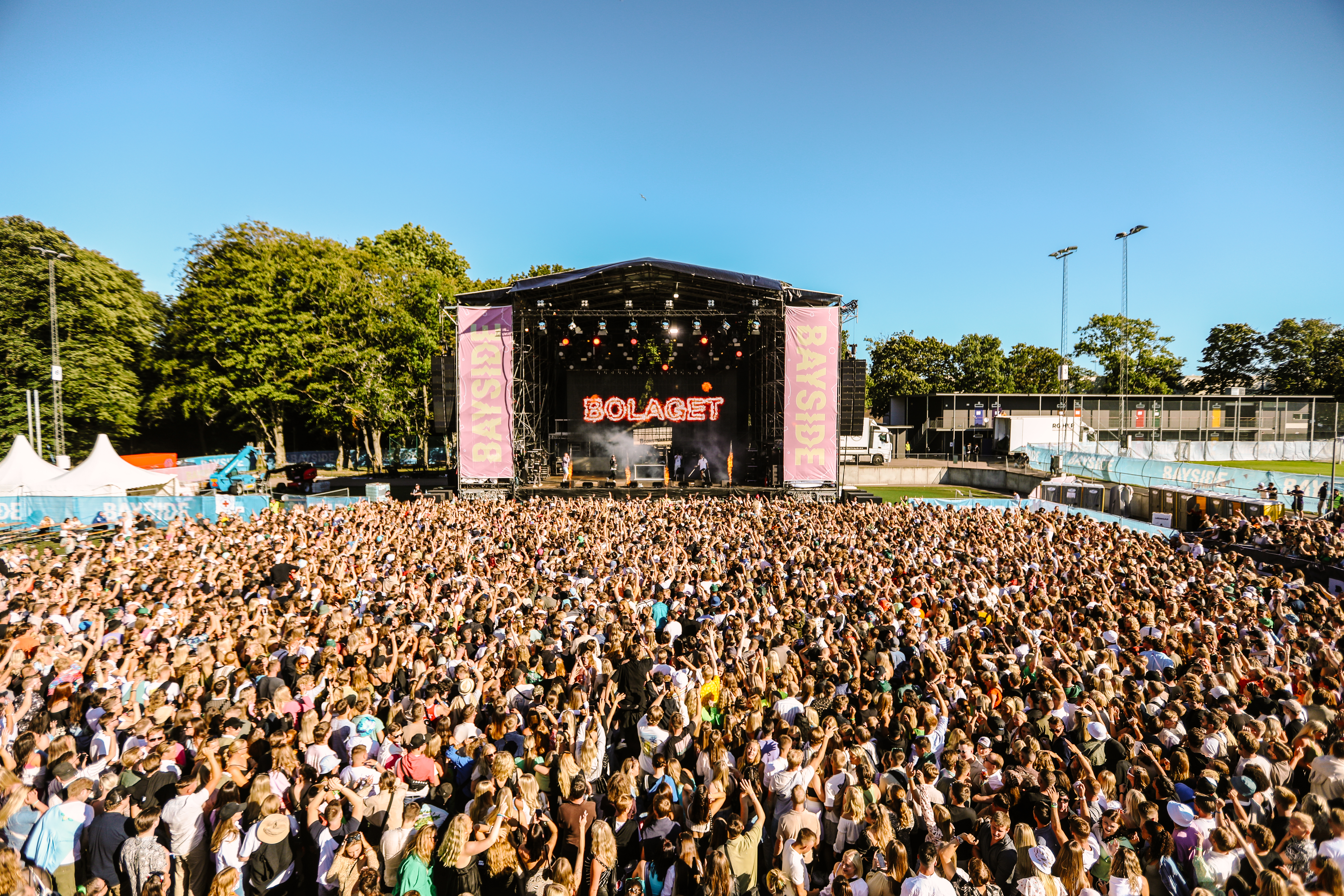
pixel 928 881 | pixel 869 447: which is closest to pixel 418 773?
pixel 928 881

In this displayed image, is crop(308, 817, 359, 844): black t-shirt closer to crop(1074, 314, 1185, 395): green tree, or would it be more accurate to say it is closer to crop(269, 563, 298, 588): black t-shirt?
crop(269, 563, 298, 588): black t-shirt

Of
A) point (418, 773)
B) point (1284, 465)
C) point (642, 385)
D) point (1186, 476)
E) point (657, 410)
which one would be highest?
point (642, 385)

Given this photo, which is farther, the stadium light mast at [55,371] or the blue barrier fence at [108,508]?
the stadium light mast at [55,371]

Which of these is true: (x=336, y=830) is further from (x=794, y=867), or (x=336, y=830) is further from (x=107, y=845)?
(x=794, y=867)

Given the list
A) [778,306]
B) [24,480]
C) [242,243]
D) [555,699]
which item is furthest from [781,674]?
[242,243]

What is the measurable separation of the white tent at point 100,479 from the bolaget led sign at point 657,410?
551 inches

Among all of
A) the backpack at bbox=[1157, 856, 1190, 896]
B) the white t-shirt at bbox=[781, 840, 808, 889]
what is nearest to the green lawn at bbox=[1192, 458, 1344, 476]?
the backpack at bbox=[1157, 856, 1190, 896]

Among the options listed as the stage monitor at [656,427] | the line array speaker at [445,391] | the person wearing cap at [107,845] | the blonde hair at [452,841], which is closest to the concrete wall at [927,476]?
the stage monitor at [656,427]

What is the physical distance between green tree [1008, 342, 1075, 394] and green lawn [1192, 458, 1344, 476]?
14.9m

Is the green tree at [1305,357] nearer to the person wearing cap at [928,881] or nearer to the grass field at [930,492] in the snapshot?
the grass field at [930,492]

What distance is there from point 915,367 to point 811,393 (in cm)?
3802

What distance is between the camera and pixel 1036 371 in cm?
5888

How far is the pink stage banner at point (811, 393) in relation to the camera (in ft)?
70.5

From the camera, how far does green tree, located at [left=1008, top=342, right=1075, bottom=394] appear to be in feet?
186
